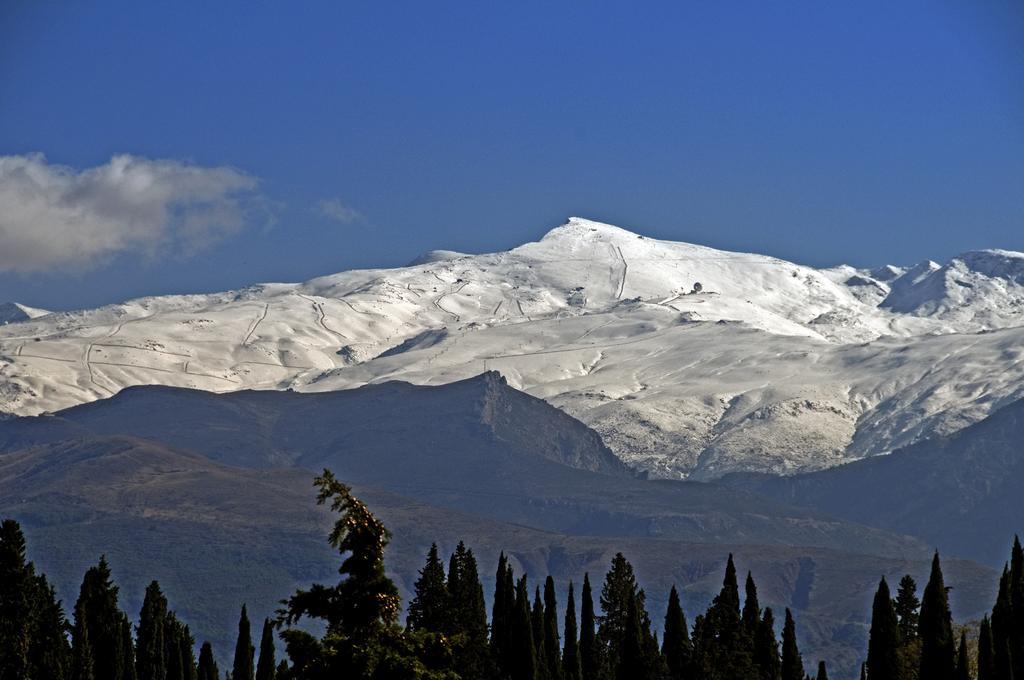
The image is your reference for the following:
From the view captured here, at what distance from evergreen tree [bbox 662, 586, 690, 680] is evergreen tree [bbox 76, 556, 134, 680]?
29.0 m

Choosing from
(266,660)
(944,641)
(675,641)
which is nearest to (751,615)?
(675,641)

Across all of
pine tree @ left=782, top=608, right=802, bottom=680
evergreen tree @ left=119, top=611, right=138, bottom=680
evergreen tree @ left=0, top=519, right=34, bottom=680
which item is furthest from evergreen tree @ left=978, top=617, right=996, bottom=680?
evergreen tree @ left=0, top=519, right=34, bottom=680

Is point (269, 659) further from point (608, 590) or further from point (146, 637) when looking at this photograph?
point (608, 590)

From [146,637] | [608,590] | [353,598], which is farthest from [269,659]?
[353,598]

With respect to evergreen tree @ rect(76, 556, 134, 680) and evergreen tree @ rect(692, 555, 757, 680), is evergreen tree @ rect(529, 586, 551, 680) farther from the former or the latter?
evergreen tree @ rect(76, 556, 134, 680)

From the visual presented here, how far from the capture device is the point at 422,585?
11569 cm

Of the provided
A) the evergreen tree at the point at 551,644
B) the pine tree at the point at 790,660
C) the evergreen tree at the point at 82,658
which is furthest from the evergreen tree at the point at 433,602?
the pine tree at the point at 790,660

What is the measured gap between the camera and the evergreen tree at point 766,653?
11506 cm

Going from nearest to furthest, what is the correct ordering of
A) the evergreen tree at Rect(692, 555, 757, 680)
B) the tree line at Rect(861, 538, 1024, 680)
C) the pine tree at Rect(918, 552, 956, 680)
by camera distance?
the tree line at Rect(861, 538, 1024, 680) → the evergreen tree at Rect(692, 555, 757, 680) → the pine tree at Rect(918, 552, 956, 680)

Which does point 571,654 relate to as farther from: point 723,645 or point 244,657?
point 723,645

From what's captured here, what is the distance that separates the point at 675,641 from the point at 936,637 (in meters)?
21.4

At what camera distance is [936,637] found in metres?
108

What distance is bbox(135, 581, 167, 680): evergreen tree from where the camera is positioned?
122m

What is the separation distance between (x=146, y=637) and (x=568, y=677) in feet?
82.3
